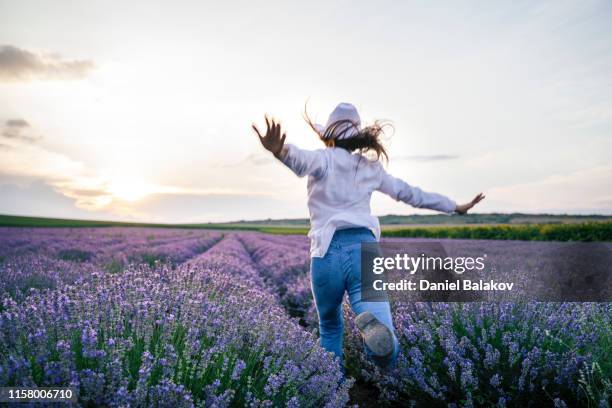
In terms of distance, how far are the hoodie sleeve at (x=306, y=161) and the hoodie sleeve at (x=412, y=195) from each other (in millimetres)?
484

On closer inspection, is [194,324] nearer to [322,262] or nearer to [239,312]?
[239,312]

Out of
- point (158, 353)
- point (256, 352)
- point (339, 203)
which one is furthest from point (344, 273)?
point (158, 353)

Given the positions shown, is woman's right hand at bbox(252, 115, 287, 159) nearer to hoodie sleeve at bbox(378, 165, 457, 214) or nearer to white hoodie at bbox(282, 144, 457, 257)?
white hoodie at bbox(282, 144, 457, 257)

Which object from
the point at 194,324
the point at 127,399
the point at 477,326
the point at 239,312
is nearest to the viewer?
the point at 127,399

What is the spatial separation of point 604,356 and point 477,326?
73 cm

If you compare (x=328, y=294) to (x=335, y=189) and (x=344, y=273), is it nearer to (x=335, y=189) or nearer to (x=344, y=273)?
(x=344, y=273)

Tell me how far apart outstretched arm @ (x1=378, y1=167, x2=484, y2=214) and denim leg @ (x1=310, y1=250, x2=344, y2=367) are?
26.3 inches

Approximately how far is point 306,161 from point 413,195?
2.99 feet

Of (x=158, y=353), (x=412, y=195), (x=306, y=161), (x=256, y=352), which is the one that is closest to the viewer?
(x=158, y=353)

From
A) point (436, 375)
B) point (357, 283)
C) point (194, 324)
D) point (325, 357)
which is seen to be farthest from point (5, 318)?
point (436, 375)

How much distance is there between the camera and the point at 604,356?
264 centimetres

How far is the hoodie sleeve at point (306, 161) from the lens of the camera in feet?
7.35

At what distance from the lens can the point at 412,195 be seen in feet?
9.41

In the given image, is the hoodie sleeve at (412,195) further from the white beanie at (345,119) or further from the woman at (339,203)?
the white beanie at (345,119)
